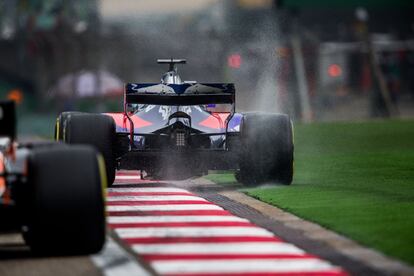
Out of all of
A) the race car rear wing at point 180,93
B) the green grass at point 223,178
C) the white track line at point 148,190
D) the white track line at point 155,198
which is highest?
the race car rear wing at point 180,93

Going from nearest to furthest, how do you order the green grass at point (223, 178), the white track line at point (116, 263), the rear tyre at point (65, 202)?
the white track line at point (116, 263) < the rear tyre at point (65, 202) < the green grass at point (223, 178)

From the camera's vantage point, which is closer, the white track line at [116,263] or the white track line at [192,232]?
the white track line at [116,263]

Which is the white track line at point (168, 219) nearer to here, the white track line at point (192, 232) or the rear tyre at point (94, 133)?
the white track line at point (192, 232)

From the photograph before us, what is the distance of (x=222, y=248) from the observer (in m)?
12.5

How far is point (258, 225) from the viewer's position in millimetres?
14539

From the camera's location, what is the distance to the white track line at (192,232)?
1356 cm

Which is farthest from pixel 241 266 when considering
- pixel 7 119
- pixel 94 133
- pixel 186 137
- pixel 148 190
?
pixel 186 137

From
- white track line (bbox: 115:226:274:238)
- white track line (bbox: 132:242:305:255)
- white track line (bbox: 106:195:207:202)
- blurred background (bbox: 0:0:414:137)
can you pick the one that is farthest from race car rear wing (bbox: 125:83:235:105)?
blurred background (bbox: 0:0:414:137)

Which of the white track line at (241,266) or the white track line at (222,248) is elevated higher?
the white track line at (241,266)

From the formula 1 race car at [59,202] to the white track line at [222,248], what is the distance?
0.86 meters

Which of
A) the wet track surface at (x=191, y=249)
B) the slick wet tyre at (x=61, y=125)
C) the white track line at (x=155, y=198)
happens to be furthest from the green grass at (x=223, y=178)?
the wet track surface at (x=191, y=249)

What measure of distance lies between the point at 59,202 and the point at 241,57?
183 feet

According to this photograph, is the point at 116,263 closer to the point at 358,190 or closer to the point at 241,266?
the point at 241,266

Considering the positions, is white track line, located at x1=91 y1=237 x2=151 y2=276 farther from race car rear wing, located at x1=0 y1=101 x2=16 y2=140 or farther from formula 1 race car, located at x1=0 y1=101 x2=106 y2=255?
race car rear wing, located at x1=0 y1=101 x2=16 y2=140
